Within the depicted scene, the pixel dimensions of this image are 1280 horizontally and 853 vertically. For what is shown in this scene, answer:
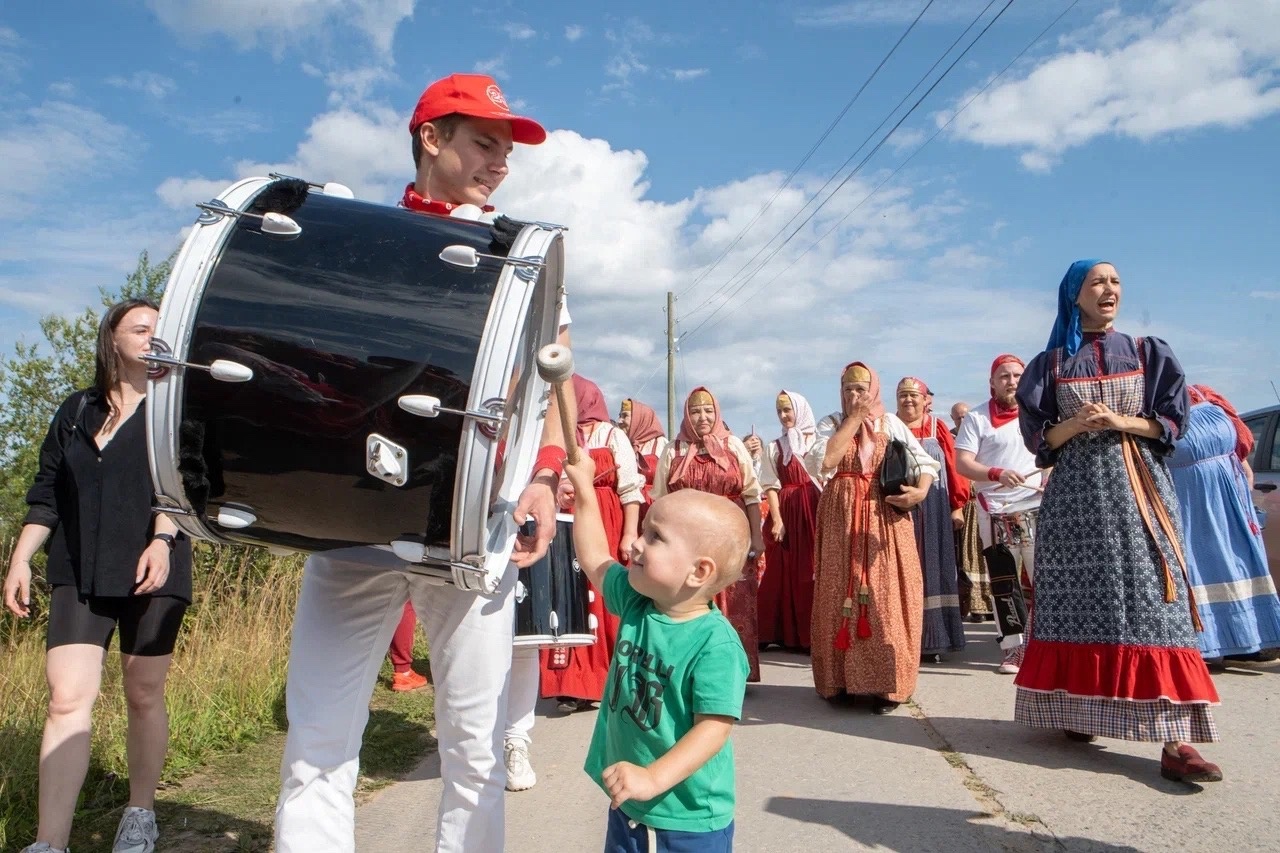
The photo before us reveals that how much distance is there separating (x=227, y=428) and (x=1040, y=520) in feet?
11.8

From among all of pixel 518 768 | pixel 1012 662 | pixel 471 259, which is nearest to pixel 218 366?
pixel 471 259

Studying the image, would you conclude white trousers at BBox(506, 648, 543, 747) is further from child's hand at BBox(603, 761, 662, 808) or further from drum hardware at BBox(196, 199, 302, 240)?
drum hardware at BBox(196, 199, 302, 240)

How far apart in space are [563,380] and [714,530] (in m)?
0.46

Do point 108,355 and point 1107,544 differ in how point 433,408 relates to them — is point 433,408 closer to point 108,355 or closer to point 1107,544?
point 108,355

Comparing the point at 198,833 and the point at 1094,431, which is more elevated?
the point at 1094,431

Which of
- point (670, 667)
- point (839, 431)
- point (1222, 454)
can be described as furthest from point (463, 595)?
point (1222, 454)

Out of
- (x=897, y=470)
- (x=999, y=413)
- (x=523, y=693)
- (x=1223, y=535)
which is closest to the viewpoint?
(x=523, y=693)

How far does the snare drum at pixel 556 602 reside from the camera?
4.52 meters

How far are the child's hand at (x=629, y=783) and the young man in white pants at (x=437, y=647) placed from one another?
1.82 feet

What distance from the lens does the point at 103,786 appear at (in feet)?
12.3

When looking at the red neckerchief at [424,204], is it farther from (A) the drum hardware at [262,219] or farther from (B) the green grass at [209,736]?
(B) the green grass at [209,736]

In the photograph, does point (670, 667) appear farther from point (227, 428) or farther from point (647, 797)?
point (227, 428)

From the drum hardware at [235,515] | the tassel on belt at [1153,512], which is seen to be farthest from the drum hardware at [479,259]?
the tassel on belt at [1153,512]

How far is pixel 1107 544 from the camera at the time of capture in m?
4.30
